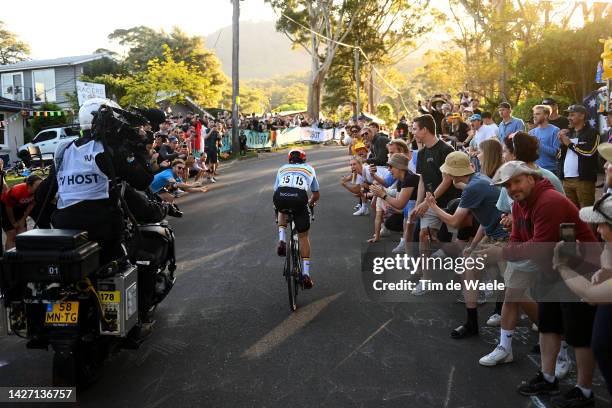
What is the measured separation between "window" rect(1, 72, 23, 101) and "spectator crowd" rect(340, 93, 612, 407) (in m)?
40.5

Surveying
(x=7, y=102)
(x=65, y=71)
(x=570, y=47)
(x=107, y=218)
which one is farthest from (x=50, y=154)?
(x=107, y=218)

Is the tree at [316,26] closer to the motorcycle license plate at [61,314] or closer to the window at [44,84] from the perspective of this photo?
the window at [44,84]

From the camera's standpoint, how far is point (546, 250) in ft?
12.9

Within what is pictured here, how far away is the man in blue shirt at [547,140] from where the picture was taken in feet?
28.7

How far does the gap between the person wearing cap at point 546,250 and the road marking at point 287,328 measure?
7.13ft

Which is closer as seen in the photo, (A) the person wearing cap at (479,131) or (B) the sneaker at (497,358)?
(B) the sneaker at (497,358)

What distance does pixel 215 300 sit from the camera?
643 cm

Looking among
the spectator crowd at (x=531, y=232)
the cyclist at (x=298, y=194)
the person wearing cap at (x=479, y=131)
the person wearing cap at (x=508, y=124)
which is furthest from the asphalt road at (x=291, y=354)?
→ the person wearing cap at (x=479, y=131)

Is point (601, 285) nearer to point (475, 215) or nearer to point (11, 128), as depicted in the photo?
point (475, 215)

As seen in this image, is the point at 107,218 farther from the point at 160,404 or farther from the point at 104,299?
the point at 160,404

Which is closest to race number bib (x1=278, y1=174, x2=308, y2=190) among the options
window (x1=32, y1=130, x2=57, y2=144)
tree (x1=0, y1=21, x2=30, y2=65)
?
window (x1=32, y1=130, x2=57, y2=144)

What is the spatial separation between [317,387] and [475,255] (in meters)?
1.99

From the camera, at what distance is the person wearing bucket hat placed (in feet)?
10.4

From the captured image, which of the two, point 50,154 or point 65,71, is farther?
point 65,71
